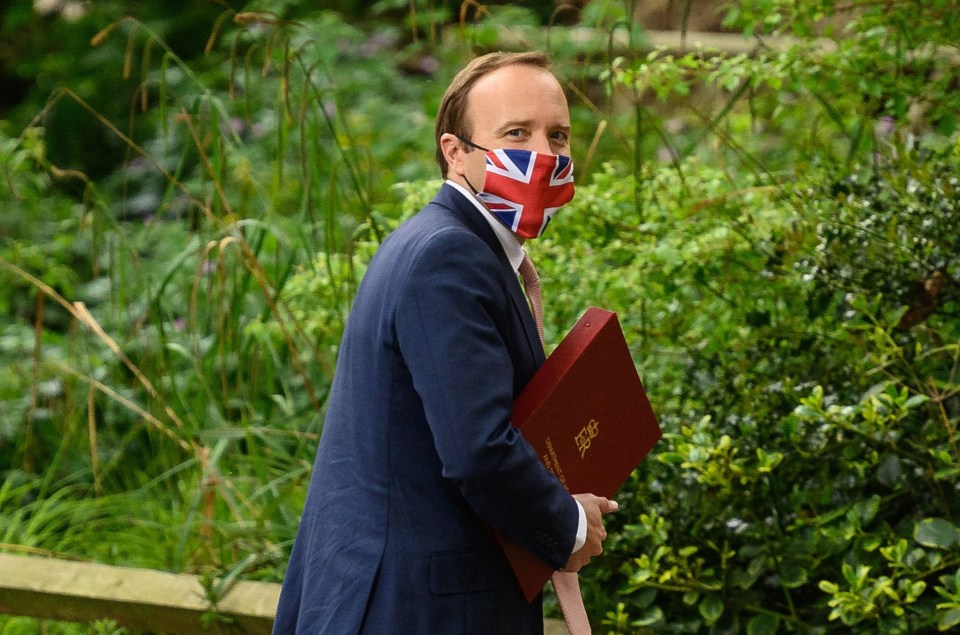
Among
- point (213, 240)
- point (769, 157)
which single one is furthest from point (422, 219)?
point (769, 157)

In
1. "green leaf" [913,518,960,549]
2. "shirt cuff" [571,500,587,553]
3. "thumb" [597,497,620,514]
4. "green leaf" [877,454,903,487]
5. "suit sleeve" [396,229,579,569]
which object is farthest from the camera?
"green leaf" [877,454,903,487]

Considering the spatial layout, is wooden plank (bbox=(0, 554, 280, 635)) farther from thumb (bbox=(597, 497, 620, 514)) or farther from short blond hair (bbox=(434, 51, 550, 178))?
short blond hair (bbox=(434, 51, 550, 178))

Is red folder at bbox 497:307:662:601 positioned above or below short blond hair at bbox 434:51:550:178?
below

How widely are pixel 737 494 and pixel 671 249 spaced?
63 centimetres

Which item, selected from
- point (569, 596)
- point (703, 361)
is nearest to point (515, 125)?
point (569, 596)

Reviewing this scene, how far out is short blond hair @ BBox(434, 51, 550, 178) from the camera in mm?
2025

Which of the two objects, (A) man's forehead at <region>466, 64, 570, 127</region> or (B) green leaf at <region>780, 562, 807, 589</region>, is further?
(B) green leaf at <region>780, 562, 807, 589</region>

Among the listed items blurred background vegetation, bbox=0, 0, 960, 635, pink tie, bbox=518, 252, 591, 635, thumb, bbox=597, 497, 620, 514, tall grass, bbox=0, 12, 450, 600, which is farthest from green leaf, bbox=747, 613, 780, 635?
tall grass, bbox=0, 12, 450, 600

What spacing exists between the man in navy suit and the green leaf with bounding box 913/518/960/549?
907 mm

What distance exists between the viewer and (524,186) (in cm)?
200

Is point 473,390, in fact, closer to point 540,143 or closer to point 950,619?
point 540,143

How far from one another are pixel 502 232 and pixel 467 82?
26cm

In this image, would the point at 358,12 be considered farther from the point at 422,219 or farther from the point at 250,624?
the point at 422,219

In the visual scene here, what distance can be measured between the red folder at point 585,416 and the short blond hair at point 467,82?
1.29 feet
